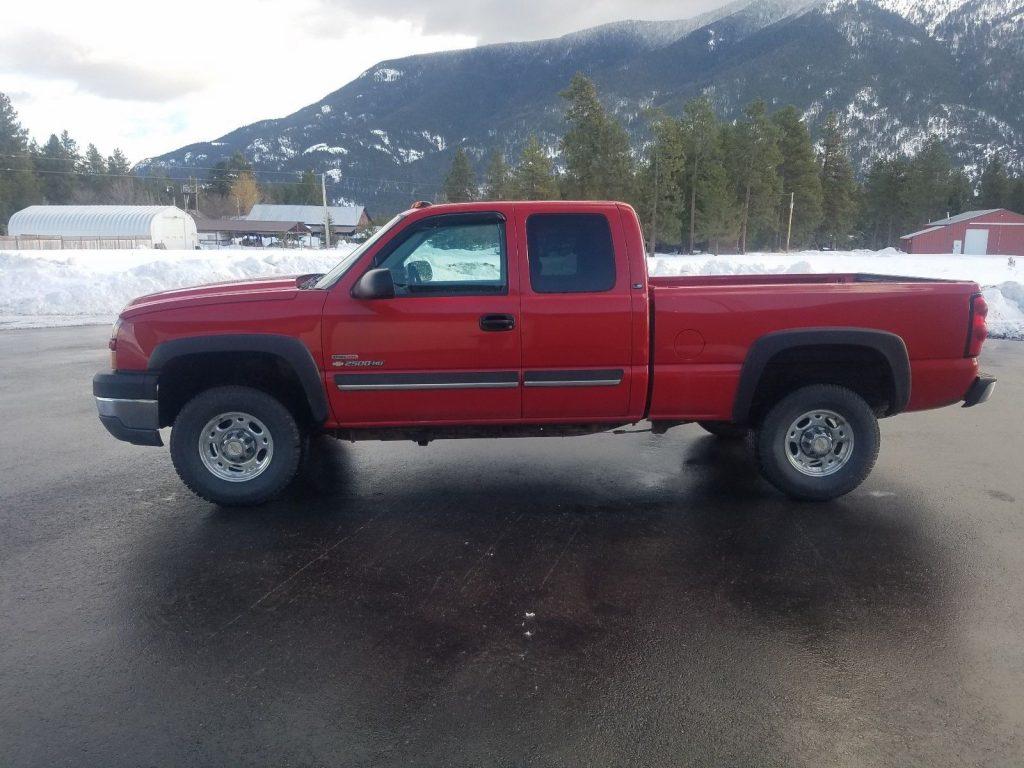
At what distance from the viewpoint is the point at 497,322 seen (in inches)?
189

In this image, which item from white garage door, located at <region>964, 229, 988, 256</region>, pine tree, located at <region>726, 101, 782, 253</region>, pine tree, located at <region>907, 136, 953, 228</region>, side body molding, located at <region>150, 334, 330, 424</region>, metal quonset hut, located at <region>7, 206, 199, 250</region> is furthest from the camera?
pine tree, located at <region>907, 136, 953, 228</region>

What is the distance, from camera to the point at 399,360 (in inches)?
191

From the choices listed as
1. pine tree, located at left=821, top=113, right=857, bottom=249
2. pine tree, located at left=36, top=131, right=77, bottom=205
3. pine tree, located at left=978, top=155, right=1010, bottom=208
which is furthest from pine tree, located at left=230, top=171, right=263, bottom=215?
pine tree, located at left=978, top=155, right=1010, bottom=208

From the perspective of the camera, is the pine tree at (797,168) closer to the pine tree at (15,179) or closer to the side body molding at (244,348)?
the side body molding at (244,348)

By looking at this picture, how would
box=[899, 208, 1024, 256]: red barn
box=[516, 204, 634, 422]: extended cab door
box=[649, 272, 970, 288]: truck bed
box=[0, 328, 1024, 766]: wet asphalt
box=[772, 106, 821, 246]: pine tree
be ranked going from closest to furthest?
1. box=[0, 328, 1024, 766]: wet asphalt
2. box=[516, 204, 634, 422]: extended cab door
3. box=[649, 272, 970, 288]: truck bed
4. box=[772, 106, 821, 246]: pine tree
5. box=[899, 208, 1024, 256]: red barn

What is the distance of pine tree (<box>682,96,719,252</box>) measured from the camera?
56.9m

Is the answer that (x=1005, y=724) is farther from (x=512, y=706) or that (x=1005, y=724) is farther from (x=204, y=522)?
(x=204, y=522)

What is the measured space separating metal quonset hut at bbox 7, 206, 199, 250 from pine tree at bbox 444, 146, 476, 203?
101 ft

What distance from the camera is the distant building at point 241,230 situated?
103 meters

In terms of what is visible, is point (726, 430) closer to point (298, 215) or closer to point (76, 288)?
point (76, 288)

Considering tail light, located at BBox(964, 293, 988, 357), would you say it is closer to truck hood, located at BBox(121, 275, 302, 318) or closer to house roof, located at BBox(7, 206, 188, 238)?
truck hood, located at BBox(121, 275, 302, 318)

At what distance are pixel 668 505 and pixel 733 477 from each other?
918 millimetres

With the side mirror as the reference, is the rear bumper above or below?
below

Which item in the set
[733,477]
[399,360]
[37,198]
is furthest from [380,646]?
[37,198]
